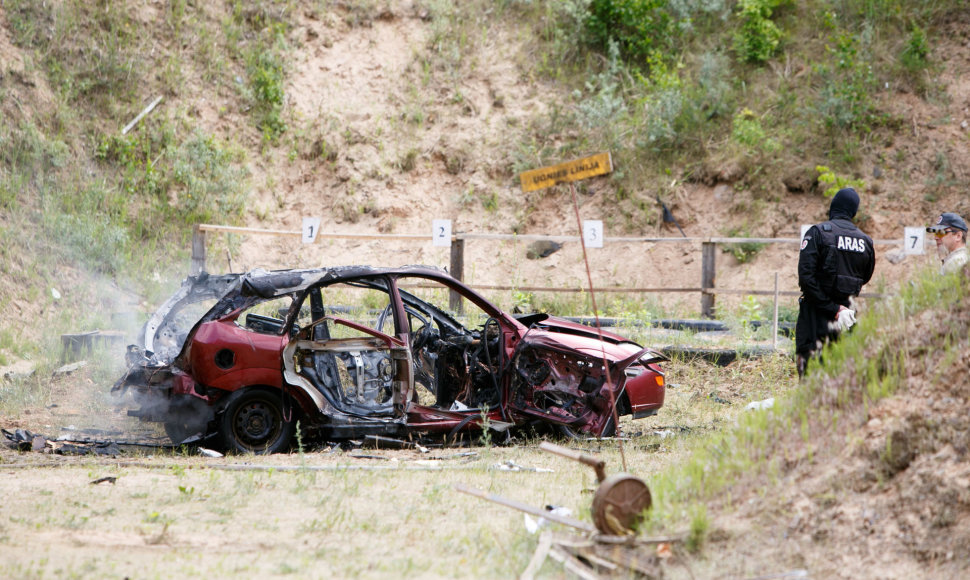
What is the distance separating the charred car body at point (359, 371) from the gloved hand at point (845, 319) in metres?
1.65

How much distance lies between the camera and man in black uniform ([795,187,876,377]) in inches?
278

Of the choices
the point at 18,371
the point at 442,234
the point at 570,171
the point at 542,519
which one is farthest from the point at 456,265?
the point at 542,519

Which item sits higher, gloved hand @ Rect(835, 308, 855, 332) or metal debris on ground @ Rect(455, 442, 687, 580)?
gloved hand @ Rect(835, 308, 855, 332)

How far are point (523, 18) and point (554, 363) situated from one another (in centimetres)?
1308

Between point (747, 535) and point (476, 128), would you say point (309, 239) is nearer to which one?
point (476, 128)

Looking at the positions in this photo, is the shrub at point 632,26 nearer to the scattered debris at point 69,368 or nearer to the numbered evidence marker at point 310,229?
the numbered evidence marker at point 310,229

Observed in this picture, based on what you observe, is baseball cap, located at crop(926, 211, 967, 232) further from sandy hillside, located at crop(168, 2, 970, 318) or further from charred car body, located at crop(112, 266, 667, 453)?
sandy hillside, located at crop(168, 2, 970, 318)

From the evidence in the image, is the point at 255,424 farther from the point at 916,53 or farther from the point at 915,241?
the point at 916,53

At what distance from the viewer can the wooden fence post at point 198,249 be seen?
Answer: 43.9 ft

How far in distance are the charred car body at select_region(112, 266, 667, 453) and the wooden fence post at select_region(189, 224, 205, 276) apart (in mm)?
5215

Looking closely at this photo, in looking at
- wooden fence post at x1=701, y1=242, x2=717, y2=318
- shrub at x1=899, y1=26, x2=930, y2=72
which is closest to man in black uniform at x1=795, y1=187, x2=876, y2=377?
wooden fence post at x1=701, y1=242, x2=717, y2=318

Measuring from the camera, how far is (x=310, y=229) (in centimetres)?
1301

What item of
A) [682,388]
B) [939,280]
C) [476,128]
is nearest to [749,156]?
[476,128]

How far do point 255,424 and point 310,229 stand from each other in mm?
6090
